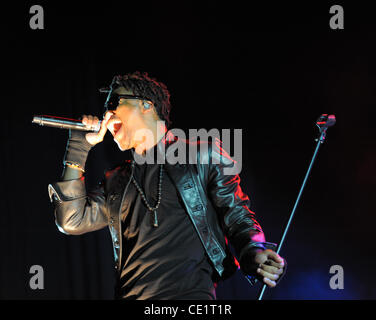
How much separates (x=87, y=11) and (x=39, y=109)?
95 cm

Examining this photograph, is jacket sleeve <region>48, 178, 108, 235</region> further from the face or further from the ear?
the ear

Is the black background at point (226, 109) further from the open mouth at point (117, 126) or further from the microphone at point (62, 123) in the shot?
the microphone at point (62, 123)

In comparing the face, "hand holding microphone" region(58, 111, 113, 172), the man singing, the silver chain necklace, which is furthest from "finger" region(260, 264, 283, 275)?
"hand holding microphone" region(58, 111, 113, 172)

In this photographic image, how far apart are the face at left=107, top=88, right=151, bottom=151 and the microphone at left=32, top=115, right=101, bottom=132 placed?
0.28 feet

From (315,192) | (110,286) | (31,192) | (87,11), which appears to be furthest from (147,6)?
(110,286)

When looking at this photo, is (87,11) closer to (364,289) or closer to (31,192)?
(31,192)

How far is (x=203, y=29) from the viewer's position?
3818 millimetres

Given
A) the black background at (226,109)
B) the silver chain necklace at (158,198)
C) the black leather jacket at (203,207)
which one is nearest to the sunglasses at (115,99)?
the black leather jacket at (203,207)

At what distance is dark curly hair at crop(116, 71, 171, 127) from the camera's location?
7.27ft

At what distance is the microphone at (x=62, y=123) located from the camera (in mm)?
2016

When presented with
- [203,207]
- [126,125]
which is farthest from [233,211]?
[126,125]

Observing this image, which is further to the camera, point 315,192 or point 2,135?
point 2,135
